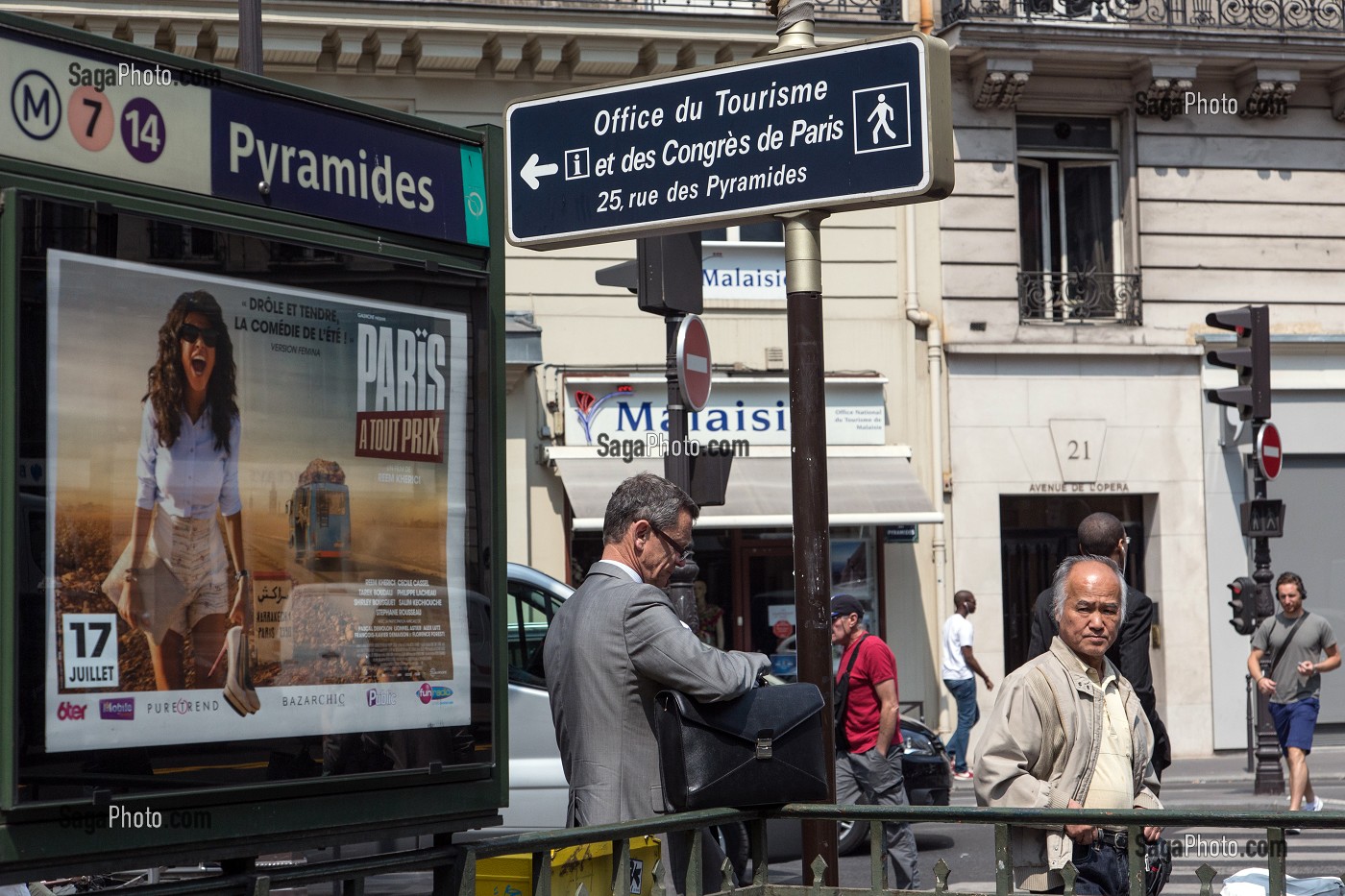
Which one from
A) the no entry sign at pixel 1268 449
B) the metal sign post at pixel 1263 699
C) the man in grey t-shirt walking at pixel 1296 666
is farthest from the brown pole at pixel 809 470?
the no entry sign at pixel 1268 449

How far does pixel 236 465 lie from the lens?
10.2 feet

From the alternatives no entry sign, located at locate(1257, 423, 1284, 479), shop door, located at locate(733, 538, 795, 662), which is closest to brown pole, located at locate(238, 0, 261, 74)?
no entry sign, located at locate(1257, 423, 1284, 479)

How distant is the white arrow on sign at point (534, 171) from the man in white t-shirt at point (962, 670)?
13.0 m

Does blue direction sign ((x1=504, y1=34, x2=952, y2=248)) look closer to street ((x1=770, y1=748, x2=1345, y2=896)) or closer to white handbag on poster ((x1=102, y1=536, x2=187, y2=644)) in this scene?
white handbag on poster ((x1=102, y1=536, x2=187, y2=644))

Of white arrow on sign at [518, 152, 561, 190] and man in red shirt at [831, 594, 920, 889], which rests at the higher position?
white arrow on sign at [518, 152, 561, 190]

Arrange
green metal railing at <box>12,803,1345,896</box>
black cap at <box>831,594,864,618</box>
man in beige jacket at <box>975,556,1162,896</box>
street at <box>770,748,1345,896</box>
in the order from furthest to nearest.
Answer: black cap at <box>831,594,864,618</box>, street at <box>770,748,1345,896</box>, man in beige jacket at <box>975,556,1162,896</box>, green metal railing at <box>12,803,1345,896</box>

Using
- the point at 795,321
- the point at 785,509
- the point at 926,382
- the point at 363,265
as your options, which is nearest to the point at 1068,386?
the point at 926,382

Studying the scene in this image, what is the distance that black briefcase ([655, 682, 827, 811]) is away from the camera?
380 cm

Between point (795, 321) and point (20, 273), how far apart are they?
2.57 m

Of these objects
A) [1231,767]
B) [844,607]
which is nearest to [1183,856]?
[844,607]

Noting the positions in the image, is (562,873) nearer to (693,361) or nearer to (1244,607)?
(693,361)

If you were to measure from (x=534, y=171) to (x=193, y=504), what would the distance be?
213cm

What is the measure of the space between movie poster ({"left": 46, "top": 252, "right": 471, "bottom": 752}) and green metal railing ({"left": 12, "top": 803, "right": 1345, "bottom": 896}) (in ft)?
0.86

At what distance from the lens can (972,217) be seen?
63.0 feet
